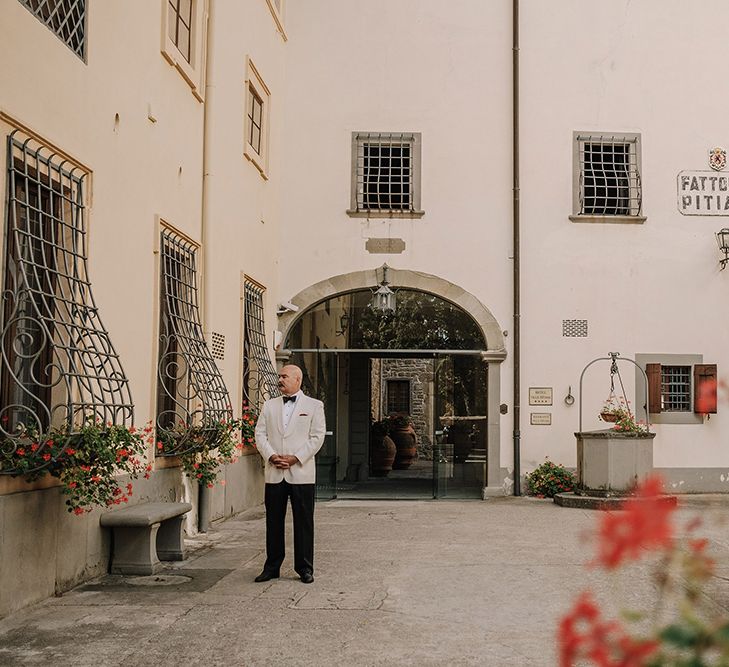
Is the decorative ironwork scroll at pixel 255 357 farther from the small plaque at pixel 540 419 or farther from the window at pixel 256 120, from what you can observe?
the small plaque at pixel 540 419

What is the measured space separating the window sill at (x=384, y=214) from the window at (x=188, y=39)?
4980mm

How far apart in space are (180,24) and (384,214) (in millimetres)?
5874

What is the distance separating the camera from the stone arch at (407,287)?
1587 centimetres

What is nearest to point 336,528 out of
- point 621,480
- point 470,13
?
point 621,480

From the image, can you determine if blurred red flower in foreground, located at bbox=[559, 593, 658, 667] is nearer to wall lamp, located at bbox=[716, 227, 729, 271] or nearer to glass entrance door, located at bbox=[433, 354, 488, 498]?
glass entrance door, located at bbox=[433, 354, 488, 498]

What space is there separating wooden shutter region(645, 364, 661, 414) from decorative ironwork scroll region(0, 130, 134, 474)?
32.4 ft

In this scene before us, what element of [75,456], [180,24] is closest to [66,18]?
[75,456]

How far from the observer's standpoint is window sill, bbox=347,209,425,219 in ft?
52.5

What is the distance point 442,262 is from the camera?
16.0 metres

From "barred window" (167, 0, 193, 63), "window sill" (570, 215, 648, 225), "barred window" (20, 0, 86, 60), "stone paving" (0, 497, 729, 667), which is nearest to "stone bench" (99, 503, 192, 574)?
"stone paving" (0, 497, 729, 667)

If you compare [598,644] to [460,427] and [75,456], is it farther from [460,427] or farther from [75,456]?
[460,427]

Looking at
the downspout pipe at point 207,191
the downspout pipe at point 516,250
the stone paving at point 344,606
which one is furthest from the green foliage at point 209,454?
the downspout pipe at point 516,250

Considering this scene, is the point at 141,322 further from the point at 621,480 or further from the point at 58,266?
the point at 621,480

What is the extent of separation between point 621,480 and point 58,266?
9.26 m
